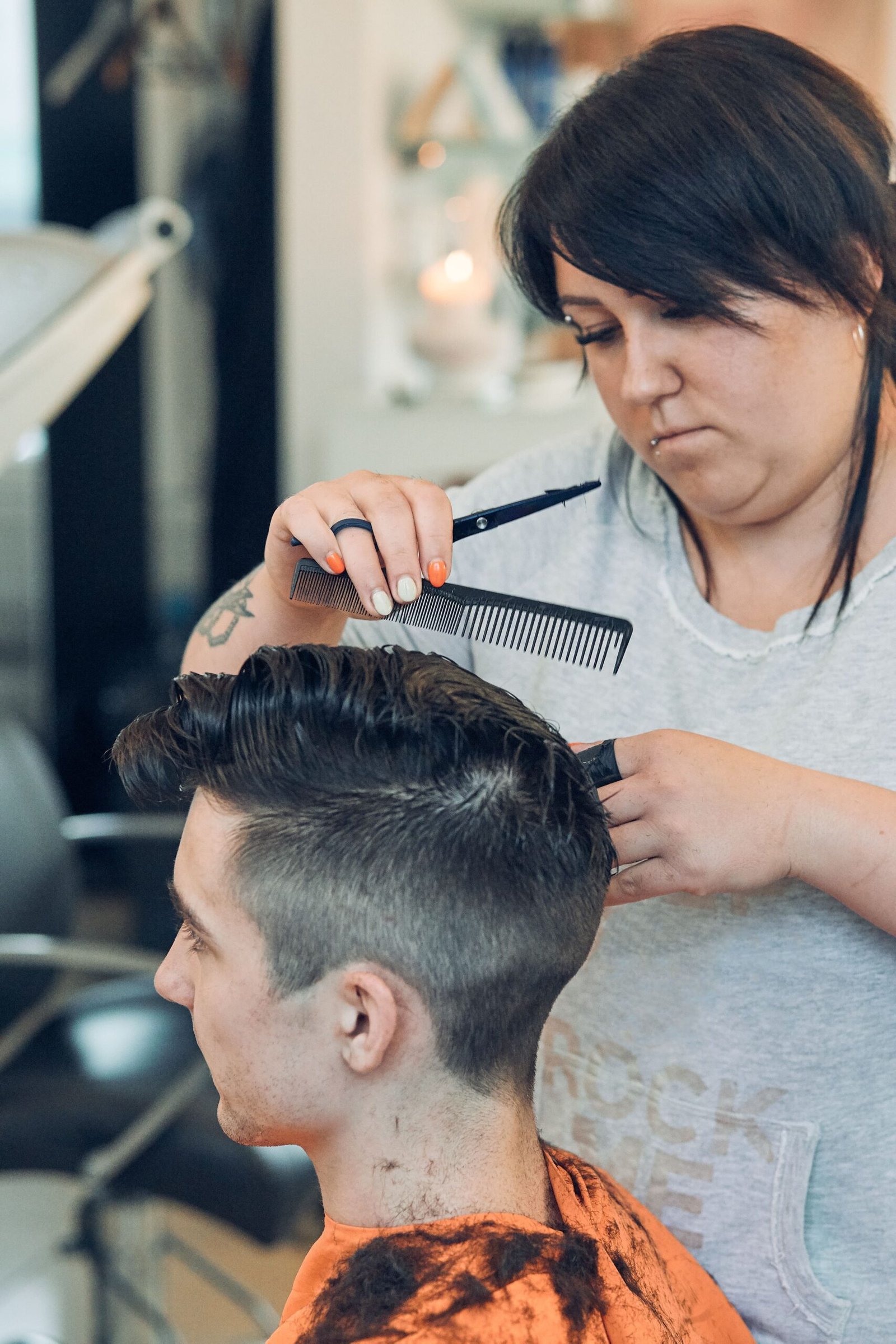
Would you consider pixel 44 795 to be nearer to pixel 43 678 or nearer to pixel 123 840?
pixel 123 840

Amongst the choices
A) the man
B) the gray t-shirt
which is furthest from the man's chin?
→ the gray t-shirt

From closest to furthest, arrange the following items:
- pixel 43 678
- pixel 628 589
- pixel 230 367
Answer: pixel 628 589, pixel 230 367, pixel 43 678

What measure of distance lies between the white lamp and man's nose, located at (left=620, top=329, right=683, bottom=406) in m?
0.53

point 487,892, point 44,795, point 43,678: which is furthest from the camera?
point 43,678

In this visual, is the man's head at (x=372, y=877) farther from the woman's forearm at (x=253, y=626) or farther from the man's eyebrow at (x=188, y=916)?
the woman's forearm at (x=253, y=626)

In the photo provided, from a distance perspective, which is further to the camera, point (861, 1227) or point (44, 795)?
point (44, 795)

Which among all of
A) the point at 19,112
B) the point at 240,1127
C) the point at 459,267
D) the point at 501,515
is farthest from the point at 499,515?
the point at 19,112

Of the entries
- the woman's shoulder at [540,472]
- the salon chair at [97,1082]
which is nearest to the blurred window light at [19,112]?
the salon chair at [97,1082]

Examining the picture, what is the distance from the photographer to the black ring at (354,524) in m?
0.90

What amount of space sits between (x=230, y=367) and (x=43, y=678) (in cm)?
109

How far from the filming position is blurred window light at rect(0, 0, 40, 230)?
3.46 meters

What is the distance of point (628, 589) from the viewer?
45.1 inches

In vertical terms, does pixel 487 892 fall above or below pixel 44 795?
above

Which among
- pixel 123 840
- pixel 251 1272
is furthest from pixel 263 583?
pixel 251 1272
